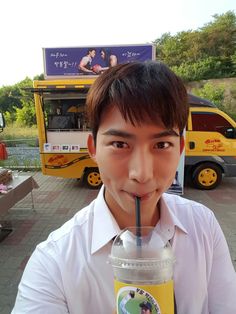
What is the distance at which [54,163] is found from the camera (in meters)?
6.88

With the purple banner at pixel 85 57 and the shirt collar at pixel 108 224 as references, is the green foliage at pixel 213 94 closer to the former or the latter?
the purple banner at pixel 85 57

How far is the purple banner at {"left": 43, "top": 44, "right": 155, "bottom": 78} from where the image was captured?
695cm

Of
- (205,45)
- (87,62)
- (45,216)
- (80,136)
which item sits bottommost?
(45,216)

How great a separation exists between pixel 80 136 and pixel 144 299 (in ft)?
20.3

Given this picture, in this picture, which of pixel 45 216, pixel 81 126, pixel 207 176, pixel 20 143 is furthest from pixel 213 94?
pixel 45 216

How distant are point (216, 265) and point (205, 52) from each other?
34773 millimetres

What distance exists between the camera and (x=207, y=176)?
7109 mm

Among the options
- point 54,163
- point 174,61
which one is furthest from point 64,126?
point 174,61

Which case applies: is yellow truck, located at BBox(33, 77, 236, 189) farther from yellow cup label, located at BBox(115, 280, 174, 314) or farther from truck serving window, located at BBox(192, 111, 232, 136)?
yellow cup label, located at BBox(115, 280, 174, 314)

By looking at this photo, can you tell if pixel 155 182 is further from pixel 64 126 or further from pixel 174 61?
A: pixel 174 61

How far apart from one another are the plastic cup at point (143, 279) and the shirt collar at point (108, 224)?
159 mm

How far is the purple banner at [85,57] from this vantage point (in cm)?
695

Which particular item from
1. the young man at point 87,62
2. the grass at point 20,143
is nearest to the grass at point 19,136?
the grass at point 20,143

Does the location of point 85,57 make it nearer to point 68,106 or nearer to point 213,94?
point 68,106
